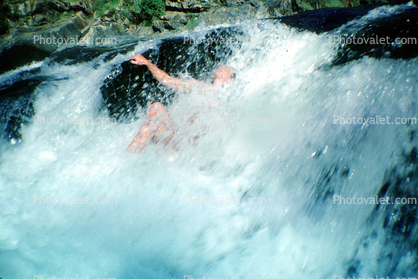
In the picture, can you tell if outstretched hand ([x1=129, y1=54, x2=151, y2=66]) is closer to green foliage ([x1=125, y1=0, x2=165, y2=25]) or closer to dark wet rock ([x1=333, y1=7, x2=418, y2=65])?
dark wet rock ([x1=333, y1=7, x2=418, y2=65])

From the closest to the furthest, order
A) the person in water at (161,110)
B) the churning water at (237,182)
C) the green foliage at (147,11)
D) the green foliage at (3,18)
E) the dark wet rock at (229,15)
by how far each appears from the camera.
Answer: the churning water at (237,182) < the person in water at (161,110) < the green foliage at (3,18) < the dark wet rock at (229,15) < the green foliage at (147,11)

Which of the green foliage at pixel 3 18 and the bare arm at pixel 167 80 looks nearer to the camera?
the bare arm at pixel 167 80

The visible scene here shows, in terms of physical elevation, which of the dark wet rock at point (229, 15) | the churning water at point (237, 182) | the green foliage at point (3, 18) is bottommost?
the churning water at point (237, 182)

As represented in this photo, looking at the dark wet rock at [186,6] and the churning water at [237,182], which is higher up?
the dark wet rock at [186,6]

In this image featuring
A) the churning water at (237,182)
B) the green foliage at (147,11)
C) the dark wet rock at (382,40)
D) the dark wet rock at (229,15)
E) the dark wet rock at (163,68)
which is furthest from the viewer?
the green foliage at (147,11)

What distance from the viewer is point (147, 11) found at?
19.8 ft

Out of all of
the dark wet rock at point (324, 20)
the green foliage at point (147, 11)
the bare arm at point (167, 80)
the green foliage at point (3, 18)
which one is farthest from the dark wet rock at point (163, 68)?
the green foliage at point (3, 18)

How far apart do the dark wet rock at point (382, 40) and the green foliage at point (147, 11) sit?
4.92 metres

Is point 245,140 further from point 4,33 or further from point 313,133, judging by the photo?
point 4,33

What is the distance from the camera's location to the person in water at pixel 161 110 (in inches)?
110

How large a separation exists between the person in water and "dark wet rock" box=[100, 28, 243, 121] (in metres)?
0.09

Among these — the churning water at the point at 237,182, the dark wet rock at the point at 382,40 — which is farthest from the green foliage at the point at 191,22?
the dark wet rock at the point at 382,40

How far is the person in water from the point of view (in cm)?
279

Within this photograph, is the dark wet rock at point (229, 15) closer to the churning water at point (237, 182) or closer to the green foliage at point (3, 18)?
the churning water at point (237, 182)
